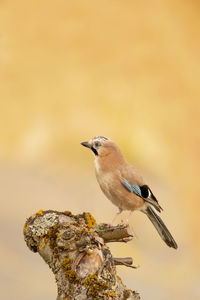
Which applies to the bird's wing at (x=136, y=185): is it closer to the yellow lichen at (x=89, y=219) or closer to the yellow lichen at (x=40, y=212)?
the yellow lichen at (x=89, y=219)

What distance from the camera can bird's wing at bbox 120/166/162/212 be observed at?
271 inches

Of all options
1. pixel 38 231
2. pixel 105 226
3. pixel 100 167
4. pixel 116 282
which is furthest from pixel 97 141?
pixel 116 282

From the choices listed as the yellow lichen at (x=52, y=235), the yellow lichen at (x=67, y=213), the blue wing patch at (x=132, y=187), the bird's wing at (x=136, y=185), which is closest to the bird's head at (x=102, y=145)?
the bird's wing at (x=136, y=185)

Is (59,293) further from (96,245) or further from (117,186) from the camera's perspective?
(117,186)

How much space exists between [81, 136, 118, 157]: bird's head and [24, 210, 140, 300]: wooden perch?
52.7 inches

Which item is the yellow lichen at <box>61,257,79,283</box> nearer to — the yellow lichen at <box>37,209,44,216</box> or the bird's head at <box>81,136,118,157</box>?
the yellow lichen at <box>37,209,44,216</box>

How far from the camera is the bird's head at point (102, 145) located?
6.79m

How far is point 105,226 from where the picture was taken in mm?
6434

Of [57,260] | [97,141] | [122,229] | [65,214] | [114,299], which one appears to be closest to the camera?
[114,299]

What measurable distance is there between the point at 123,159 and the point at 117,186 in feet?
1.37

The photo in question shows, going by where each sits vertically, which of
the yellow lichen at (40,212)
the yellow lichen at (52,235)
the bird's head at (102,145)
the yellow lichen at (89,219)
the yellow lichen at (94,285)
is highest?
the bird's head at (102,145)

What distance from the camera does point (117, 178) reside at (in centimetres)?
686

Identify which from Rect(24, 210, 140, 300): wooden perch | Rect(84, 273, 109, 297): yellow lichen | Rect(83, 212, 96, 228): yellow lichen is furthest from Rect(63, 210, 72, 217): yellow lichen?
Rect(84, 273, 109, 297): yellow lichen

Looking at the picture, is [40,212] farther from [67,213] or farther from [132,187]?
[132,187]
